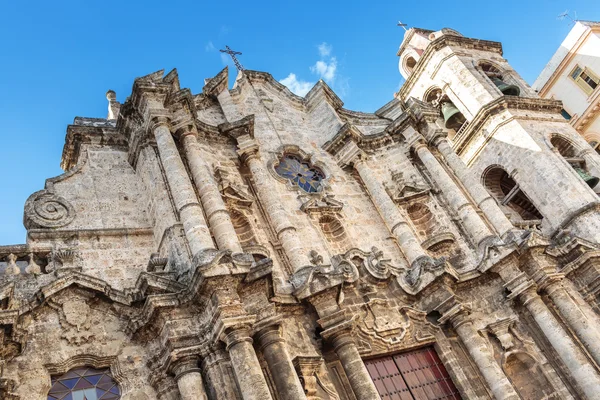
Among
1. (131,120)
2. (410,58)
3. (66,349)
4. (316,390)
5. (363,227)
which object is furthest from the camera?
A: (410,58)

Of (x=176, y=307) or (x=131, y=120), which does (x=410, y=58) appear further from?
(x=176, y=307)

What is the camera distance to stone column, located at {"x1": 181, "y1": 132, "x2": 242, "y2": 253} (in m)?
10.8

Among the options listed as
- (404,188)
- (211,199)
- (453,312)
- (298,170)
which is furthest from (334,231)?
(211,199)

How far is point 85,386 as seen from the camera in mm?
8938

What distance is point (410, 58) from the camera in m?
25.0

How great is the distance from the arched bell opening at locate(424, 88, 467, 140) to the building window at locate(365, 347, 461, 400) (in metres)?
12.0

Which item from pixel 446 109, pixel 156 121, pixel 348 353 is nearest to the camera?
pixel 348 353

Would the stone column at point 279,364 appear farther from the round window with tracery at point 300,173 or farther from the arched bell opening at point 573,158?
the arched bell opening at point 573,158

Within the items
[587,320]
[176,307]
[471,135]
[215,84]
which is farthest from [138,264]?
[471,135]

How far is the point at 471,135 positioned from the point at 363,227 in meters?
7.61

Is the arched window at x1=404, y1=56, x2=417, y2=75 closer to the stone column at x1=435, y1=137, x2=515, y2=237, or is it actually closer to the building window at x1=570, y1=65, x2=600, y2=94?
the building window at x1=570, y1=65, x2=600, y2=94

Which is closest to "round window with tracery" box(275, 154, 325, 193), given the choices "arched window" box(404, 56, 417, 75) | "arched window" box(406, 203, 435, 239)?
"arched window" box(406, 203, 435, 239)

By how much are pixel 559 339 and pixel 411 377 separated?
326 centimetres

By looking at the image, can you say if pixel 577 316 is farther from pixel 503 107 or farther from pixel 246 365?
pixel 503 107
